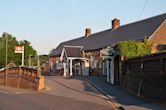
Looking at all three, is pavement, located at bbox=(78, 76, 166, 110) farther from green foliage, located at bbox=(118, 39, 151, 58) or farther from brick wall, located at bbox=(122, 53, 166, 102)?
green foliage, located at bbox=(118, 39, 151, 58)

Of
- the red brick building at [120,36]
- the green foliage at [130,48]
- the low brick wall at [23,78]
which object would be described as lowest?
the low brick wall at [23,78]

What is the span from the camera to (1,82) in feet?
142

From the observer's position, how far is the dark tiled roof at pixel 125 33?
123ft

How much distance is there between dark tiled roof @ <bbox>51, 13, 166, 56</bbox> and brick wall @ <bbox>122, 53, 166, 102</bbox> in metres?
12.0

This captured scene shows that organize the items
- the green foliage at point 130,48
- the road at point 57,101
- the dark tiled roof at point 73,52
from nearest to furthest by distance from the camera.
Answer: the road at point 57,101 < the green foliage at point 130,48 < the dark tiled roof at point 73,52

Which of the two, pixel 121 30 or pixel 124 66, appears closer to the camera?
pixel 124 66

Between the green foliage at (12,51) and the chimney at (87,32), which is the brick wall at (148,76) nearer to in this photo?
the chimney at (87,32)

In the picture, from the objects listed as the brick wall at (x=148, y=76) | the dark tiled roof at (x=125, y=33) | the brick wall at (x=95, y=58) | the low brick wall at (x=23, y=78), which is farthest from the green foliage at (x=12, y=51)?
the brick wall at (x=148, y=76)

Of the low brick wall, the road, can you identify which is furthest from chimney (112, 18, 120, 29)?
the road

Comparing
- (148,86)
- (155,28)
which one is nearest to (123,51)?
(148,86)

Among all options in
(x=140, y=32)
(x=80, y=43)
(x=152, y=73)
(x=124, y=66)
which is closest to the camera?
(x=152, y=73)

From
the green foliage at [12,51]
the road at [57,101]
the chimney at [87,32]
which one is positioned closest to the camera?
the road at [57,101]

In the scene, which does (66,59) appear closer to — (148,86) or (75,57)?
(75,57)

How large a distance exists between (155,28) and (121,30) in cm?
936
